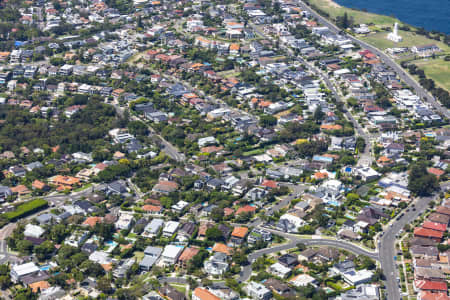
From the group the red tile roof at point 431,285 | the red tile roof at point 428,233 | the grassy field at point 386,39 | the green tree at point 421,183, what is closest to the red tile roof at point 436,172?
the green tree at point 421,183

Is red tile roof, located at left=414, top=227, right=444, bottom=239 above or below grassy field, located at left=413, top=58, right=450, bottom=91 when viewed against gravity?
below

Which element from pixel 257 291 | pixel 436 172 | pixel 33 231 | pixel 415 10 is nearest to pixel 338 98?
pixel 436 172

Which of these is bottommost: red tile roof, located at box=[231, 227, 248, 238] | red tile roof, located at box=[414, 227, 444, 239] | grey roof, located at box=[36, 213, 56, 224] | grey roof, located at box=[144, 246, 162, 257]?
grey roof, located at box=[36, 213, 56, 224]

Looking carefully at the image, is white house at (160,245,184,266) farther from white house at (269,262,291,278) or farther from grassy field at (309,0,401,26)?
grassy field at (309,0,401,26)

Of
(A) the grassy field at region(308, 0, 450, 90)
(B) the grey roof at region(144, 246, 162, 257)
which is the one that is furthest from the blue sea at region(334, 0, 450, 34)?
(B) the grey roof at region(144, 246, 162, 257)

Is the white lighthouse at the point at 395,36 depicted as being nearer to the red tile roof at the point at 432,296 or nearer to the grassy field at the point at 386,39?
the grassy field at the point at 386,39

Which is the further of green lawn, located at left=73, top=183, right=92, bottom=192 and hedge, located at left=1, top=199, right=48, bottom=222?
green lawn, located at left=73, top=183, right=92, bottom=192
